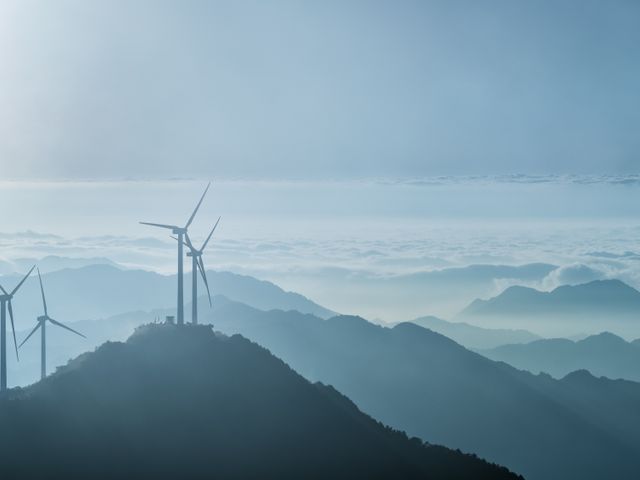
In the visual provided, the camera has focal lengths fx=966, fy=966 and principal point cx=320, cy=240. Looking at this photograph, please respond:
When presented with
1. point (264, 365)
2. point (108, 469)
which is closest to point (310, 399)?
point (264, 365)

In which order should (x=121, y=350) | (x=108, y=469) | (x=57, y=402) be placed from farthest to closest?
1. (x=121, y=350)
2. (x=57, y=402)
3. (x=108, y=469)

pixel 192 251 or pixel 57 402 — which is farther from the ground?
pixel 192 251

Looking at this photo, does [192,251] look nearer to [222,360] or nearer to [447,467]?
[222,360]

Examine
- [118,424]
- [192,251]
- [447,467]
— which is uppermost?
[192,251]

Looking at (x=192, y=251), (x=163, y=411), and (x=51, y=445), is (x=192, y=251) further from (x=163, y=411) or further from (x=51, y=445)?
(x=51, y=445)

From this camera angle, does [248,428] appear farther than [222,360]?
No

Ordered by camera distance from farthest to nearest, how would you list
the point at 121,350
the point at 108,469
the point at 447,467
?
the point at 447,467 → the point at 121,350 → the point at 108,469

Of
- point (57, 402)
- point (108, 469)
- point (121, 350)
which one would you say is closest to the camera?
point (108, 469)

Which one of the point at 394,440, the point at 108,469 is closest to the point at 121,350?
the point at 108,469
